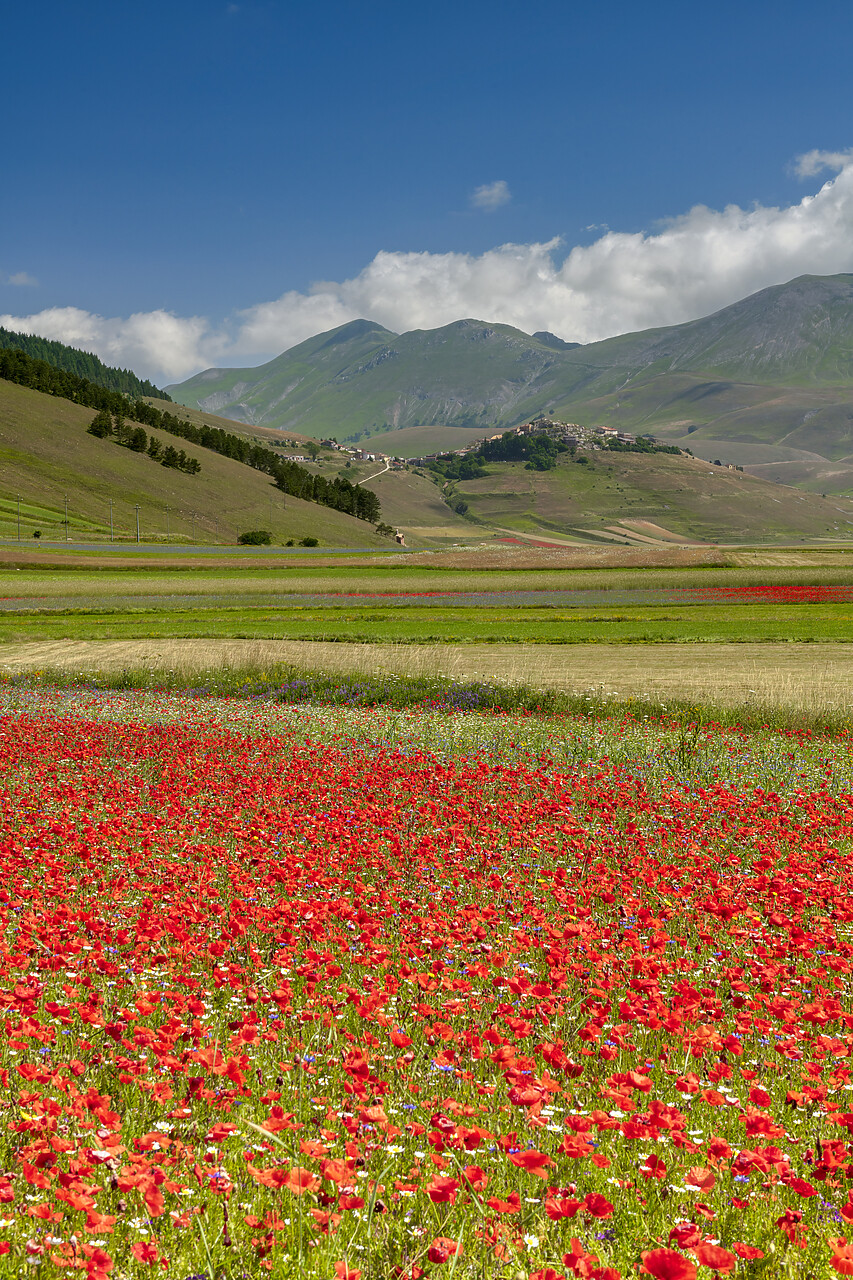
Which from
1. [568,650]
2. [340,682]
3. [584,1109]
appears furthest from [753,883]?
[568,650]

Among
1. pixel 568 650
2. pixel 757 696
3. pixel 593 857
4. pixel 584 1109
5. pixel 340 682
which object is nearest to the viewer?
pixel 584 1109

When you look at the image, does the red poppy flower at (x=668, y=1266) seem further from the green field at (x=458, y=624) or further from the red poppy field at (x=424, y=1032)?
the green field at (x=458, y=624)

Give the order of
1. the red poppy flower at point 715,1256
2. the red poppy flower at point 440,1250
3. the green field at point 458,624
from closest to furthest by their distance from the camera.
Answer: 1. the red poppy flower at point 715,1256
2. the red poppy flower at point 440,1250
3. the green field at point 458,624

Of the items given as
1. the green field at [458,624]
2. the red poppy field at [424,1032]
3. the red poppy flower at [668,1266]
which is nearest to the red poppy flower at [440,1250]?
the red poppy field at [424,1032]

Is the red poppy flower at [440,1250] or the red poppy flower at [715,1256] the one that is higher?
the red poppy flower at [715,1256]

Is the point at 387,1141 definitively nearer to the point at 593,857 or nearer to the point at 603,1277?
the point at 603,1277

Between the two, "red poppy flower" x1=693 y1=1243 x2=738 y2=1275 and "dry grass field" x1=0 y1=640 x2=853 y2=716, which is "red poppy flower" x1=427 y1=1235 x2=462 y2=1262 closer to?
"red poppy flower" x1=693 y1=1243 x2=738 y2=1275

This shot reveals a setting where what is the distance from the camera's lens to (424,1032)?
673cm

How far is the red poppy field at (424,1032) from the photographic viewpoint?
14.0 feet

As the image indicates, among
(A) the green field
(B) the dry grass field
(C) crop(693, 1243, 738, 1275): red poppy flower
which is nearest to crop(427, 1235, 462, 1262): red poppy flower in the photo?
(C) crop(693, 1243, 738, 1275): red poppy flower

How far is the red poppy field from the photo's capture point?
168 inches

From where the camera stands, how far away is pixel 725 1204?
478 centimetres

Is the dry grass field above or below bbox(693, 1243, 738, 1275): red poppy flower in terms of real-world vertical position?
below

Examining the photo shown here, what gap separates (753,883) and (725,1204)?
17.9ft
